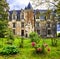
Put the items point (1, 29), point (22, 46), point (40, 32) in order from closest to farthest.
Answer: point (22, 46) → point (1, 29) → point (40, 32)

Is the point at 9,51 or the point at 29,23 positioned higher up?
the point at 29,23

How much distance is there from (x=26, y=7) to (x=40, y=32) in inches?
340

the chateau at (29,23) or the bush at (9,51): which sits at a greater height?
the chateau at (29,23)

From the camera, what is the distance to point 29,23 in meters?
63.0

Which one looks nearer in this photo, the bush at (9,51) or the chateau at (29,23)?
the bush at (9,51)

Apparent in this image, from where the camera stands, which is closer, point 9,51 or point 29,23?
point 9,51

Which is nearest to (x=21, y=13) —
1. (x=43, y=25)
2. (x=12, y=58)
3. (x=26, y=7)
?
(x=26, y=7)

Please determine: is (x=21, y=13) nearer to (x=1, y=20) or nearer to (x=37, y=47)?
(x=1, y=20)

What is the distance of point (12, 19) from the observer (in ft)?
213

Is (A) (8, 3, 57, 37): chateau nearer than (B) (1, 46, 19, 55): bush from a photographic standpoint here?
No

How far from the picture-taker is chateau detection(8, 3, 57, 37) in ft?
205

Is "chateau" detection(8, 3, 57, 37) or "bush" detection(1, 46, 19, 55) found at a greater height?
"chateau" detection(8, 3, 57, 37)

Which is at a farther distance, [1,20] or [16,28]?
[16,28]

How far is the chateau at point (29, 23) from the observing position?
62.4 meters
